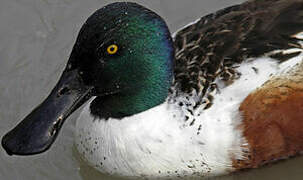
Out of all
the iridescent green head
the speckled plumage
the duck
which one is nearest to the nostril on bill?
the duck

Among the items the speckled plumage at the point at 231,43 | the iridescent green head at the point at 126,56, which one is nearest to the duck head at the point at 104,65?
the iridescent green head at the point at 126,56

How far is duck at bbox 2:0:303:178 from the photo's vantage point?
380cm

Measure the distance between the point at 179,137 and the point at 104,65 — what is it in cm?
63

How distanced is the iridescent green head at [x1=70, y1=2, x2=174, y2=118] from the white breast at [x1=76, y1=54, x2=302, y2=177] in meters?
0.12

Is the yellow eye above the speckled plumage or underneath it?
above

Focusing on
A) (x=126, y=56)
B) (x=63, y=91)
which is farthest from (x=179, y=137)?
(x=63, y=91)

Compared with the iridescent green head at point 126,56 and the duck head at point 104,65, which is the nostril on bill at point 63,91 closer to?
the duck head at point 104,65

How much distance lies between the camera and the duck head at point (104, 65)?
372cm

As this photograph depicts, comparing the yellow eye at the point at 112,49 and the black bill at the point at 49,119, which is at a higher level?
the yellow eye at the point at 112,49

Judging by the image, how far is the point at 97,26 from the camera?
370cm

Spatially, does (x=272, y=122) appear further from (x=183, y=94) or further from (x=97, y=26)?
(x=97, y=26)

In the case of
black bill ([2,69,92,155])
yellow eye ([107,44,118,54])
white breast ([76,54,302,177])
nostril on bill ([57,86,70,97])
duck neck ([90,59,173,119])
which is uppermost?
yellow eye ([107,44,118,54])

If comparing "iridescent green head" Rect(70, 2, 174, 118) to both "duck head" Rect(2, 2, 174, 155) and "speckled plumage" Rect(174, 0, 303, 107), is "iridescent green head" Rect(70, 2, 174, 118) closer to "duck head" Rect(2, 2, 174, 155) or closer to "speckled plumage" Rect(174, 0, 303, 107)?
"duck head" Rect(2, 2, 174, 155)

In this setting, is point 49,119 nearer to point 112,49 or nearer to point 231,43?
point 112,49
